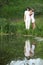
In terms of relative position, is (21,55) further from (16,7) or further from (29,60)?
(16,7)

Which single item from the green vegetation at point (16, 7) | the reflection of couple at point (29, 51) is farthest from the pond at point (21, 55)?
the green vegetation at point (16, 7)

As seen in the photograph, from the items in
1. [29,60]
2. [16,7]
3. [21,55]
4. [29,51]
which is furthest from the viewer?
[16,7]

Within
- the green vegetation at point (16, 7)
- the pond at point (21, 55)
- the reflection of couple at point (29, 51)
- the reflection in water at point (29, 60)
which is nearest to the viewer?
the reflection in water at point (29, 60)

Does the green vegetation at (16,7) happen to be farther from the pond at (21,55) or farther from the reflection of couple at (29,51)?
the reflection of couple at (29,51)

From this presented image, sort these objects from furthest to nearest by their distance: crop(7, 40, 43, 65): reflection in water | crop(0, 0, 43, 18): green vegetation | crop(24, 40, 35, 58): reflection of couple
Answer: crop(0, 0, 43, 18): green vegetation, crop(24, 40, 35, 58): reflection of couple, crop(7, 40, 43, 65): reflection in water

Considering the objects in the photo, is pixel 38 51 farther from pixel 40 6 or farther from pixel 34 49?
pixel 40 6

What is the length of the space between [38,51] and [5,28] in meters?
6.84

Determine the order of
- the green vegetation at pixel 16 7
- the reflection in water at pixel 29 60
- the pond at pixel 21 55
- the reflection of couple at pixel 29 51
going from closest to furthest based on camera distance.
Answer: the reflection in water at pixel 29 60 → the pond at pixel 21 55 → the reflection of couple at pixel 29 51 → the green vegetation at pixel 16 7

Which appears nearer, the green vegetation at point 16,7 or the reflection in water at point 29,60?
the reflection in water at point 29,60

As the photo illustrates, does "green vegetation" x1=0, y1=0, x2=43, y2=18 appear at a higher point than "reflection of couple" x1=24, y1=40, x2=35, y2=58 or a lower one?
higher

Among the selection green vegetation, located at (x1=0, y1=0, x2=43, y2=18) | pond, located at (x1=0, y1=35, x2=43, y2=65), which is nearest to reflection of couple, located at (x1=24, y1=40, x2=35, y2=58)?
pond, located at (x1=0, y1=35, x2=43, y2=65)

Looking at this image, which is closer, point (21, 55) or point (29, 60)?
point (29, 60)

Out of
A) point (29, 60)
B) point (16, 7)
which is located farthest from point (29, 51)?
point (16, 7)

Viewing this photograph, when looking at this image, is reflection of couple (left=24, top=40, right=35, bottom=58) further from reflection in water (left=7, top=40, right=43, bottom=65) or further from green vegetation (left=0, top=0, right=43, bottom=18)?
green vegetation (left=0, top=0, right=43, bottom=18)
